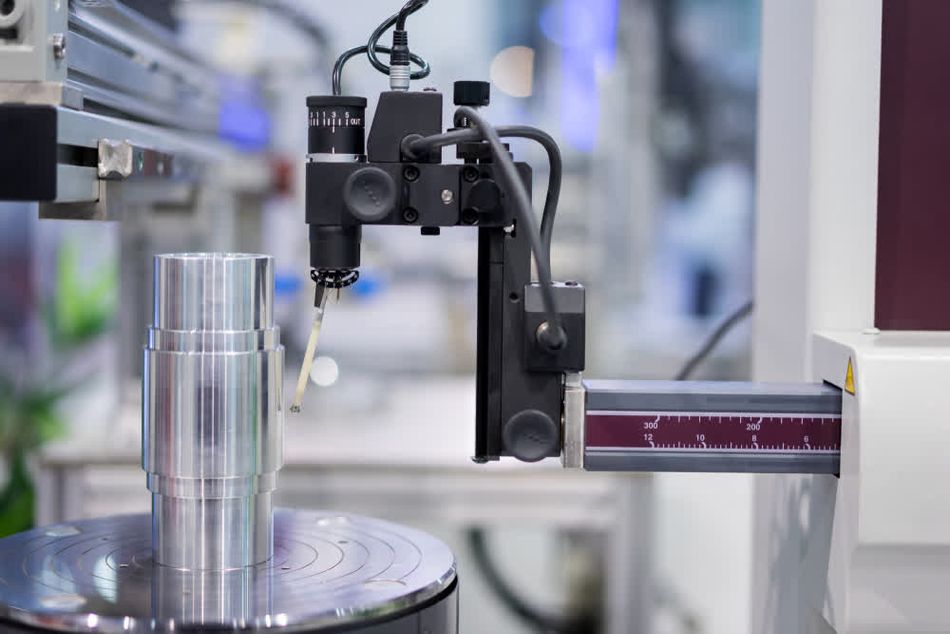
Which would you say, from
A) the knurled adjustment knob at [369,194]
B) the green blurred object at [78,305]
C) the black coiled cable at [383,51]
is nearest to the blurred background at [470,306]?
the green blurred object at [78,305]

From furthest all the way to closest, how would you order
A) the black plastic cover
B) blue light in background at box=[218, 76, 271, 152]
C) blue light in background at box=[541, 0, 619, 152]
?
blue light in background at box=[541, 0, 619, 152] < blue light in background at box=[218, 76, 271, 152] < the black plastic cover

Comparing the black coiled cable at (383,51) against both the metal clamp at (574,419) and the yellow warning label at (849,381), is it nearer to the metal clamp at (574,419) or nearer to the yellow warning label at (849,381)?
the metal clamp at (574,419)

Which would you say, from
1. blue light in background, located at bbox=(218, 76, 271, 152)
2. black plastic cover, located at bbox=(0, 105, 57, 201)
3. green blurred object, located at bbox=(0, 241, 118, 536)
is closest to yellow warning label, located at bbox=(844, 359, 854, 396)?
black plastic cover, located at bbox=(0, 105, 57, 201)

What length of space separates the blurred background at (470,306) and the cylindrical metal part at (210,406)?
0.69 m

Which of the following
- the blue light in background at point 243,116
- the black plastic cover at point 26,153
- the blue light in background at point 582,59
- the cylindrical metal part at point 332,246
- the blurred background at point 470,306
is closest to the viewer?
the black plastic cover at point 26,153

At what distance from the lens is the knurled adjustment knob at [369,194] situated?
65 centimetres

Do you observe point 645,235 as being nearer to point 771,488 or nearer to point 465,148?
point 771,488

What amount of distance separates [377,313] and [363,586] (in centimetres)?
231

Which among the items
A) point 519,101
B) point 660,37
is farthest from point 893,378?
point 660,37

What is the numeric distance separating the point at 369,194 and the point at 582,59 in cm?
217

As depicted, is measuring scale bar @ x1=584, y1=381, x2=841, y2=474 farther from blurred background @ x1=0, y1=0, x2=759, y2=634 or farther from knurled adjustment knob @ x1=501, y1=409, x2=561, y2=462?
blurred background @ x1=0, y1=0, x2=759, y2=634

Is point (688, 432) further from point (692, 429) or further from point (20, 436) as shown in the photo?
point (20, 436)

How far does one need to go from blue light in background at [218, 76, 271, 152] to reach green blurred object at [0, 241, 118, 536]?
417 millimetres

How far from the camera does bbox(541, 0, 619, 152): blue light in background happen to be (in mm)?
2639
